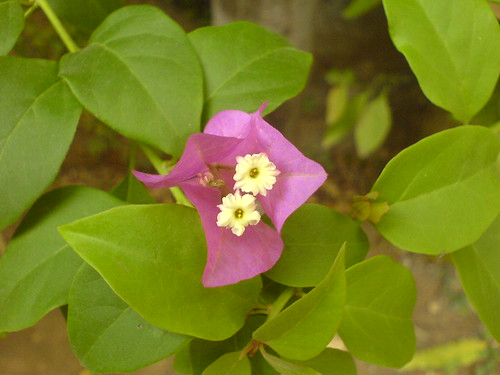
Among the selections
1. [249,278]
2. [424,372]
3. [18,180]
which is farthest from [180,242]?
[424,372]

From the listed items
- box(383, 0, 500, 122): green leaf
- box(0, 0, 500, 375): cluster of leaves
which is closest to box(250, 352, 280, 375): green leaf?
box(0, 0, 500, 375): cluster of leaves

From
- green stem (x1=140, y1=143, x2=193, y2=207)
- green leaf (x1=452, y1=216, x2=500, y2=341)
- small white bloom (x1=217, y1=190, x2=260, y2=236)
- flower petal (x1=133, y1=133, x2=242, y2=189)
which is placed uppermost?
flower petal (x1=133, y1=133, x2=242, y2=189)

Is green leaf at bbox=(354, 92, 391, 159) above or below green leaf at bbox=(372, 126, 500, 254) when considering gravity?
below

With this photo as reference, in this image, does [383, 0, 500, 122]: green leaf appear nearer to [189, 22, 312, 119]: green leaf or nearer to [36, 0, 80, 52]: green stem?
[189, 22, 312, 119]: green leaf

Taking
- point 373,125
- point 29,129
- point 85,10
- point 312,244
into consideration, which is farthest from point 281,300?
point 373,125

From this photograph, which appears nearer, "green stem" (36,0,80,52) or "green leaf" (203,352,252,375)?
"green leaf" (203,352,252,375)

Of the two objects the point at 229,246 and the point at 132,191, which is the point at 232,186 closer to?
the point at 229,246

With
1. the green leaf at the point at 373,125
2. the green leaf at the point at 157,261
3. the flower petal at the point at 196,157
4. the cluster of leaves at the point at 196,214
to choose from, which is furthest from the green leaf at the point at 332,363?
the green leaf at the point at 373,125
